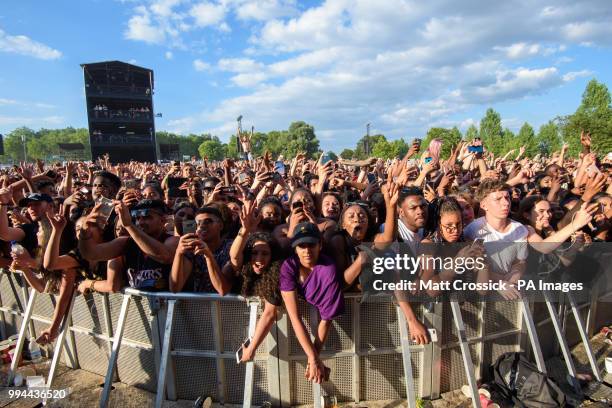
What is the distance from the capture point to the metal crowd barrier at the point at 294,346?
305cm

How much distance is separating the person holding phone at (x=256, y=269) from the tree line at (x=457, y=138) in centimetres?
903

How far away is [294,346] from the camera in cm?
312

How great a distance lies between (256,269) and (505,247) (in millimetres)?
2257

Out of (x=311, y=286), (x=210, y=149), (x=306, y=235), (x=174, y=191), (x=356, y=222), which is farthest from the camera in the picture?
(x=210, y=149)

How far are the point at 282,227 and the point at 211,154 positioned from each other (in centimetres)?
8580

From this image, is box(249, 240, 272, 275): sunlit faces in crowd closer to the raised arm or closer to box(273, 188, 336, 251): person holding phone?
box(273, 188, 336, 251): person holding phone

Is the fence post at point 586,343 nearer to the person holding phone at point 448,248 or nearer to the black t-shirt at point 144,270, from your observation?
the person holding phone at point 448,248

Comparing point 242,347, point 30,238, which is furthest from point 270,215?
point 30,238

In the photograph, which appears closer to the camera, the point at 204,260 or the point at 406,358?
the point at 406,358

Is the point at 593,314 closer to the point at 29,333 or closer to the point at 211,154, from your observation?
the point at 29,333

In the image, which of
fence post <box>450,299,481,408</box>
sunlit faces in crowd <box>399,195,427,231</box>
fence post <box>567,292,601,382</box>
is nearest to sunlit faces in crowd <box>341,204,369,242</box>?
sunlit faces in crowd <box>399,195,427,231</box>

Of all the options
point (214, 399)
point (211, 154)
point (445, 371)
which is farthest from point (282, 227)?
point (211, 154)

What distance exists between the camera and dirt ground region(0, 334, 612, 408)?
327cm

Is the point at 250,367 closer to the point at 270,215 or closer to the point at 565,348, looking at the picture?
the point at 270,215
